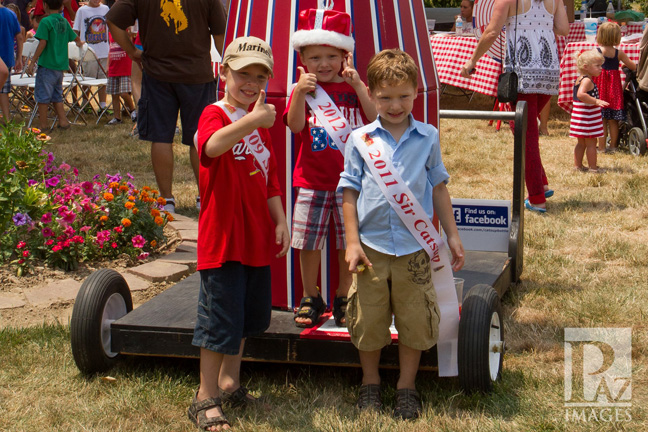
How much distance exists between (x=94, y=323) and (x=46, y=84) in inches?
329

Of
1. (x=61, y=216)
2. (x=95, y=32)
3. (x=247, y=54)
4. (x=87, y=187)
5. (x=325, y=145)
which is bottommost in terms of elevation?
(x=61, y=216)

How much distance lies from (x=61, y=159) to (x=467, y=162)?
4.50m

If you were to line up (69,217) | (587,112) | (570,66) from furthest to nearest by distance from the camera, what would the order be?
(570,66) → (587,112) → (69,217)

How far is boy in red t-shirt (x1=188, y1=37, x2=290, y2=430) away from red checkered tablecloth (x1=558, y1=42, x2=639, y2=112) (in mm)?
7720

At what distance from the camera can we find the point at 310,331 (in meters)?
3.60

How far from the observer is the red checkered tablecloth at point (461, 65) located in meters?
10.6

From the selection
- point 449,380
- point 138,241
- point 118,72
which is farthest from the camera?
point 118,72

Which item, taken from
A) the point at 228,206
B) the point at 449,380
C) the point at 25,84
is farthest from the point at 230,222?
the point at 25,84

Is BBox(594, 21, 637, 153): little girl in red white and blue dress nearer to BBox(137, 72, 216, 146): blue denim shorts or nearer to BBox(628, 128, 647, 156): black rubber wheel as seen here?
BBox(628, 128, 647, 156): black rubber wheel

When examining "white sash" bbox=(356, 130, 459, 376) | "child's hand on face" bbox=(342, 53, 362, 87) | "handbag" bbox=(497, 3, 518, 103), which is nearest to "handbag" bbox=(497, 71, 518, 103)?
"handbag" bbox=(497, 3, 518, 103)

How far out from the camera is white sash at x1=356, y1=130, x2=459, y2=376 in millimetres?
3197

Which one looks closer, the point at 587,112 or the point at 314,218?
the point at 314,218

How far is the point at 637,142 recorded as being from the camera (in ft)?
30.7

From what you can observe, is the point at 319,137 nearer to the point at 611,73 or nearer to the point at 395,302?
the point at 395,302
